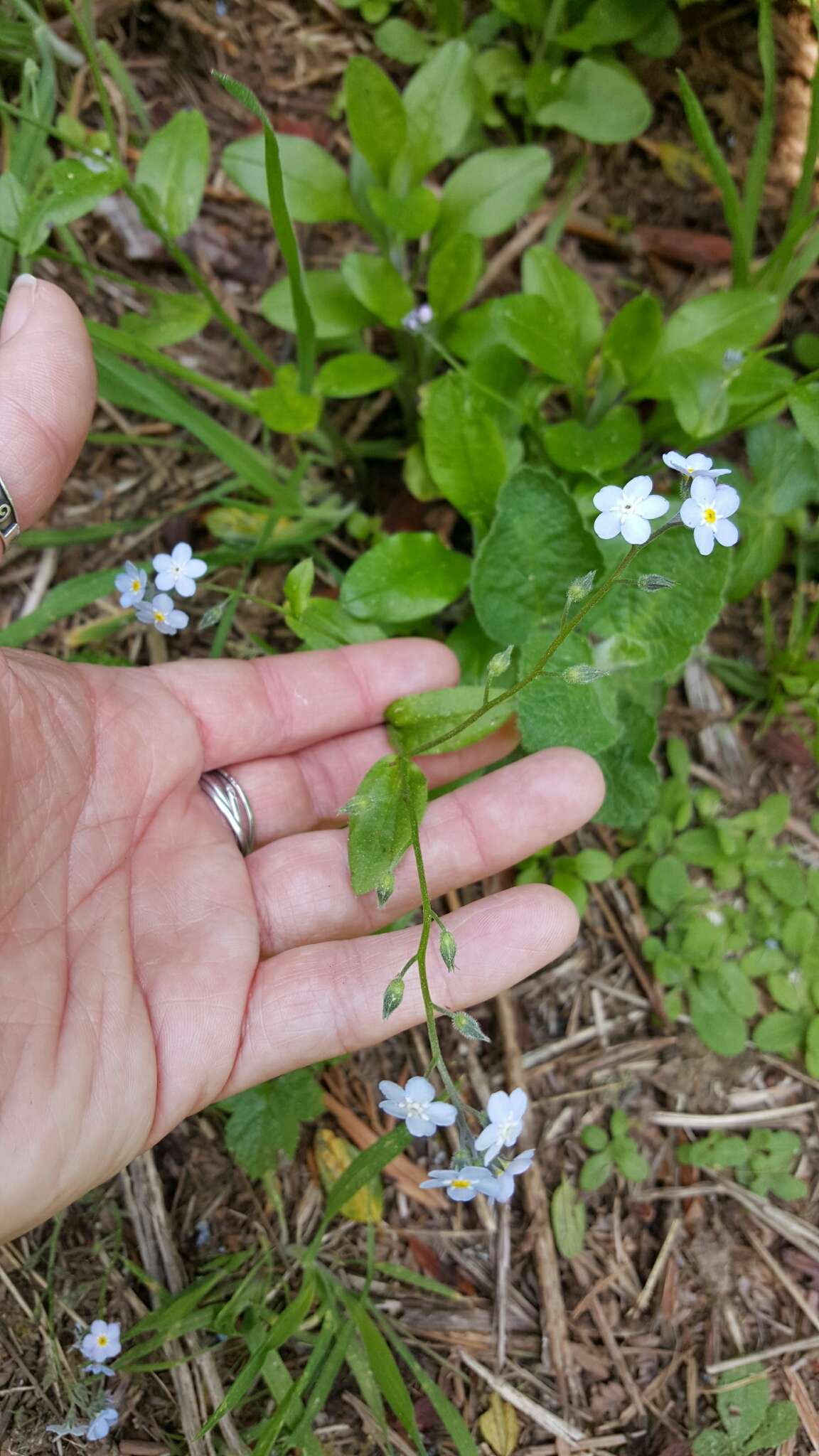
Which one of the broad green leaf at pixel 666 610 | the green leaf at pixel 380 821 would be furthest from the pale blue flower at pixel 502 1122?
the broad green leaf at pixel 666 610

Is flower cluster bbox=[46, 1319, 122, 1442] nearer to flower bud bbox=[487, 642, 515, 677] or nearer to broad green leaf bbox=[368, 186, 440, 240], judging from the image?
flower bud bbox=[487, 642, 515, 677]

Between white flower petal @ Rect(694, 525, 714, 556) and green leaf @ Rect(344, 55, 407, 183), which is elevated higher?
green leaf @ Rect(344, 55, 407, 183)

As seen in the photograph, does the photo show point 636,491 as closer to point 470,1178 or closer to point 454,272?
point 470,1178

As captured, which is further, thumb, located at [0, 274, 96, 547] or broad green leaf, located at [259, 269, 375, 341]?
broad green leaf, located at [259, 269, 375, 341]

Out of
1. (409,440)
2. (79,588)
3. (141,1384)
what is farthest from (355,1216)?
(409,440)

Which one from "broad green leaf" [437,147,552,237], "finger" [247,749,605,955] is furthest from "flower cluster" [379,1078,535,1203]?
"broad green leaf" [437,147,552,237]

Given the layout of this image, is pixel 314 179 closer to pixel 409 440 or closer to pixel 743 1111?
pixel 409 440

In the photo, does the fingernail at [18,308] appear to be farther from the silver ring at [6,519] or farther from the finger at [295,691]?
the finger at [295,691]
